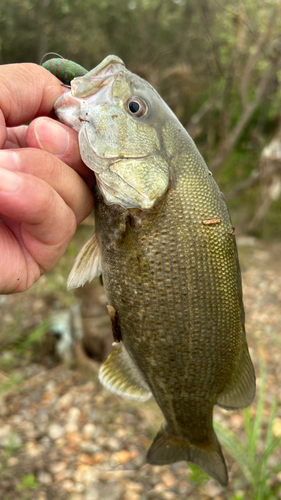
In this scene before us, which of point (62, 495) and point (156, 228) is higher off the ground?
point (156, 228)

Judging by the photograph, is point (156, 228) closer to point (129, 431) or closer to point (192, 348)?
point (192, 348)

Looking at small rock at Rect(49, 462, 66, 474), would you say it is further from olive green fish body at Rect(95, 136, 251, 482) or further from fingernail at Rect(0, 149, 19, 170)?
fingernail at Rect(0, 149, 19, 170)

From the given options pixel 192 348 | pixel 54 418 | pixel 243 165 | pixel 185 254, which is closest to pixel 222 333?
pixel 192 348

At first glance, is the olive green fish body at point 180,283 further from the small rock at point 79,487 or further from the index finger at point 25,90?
the small rock at point 79,487

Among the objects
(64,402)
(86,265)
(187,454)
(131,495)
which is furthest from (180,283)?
(64,402)

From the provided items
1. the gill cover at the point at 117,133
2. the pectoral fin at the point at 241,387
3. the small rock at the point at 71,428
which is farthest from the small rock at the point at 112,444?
the gill cover at the point at 117,133
